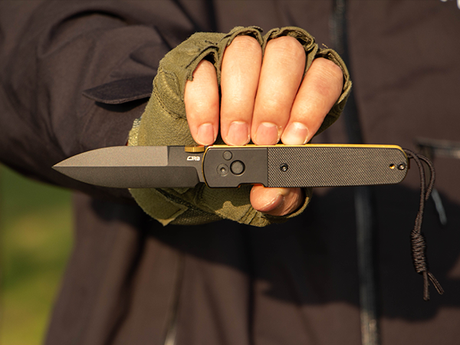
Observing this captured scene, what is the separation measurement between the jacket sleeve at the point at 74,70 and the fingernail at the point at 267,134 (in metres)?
0.28

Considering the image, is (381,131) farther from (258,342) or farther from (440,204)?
(258,342)

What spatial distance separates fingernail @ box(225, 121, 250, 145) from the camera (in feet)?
1.83

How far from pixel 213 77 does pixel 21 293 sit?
3346 mm

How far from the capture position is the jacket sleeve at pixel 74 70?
2.52 feet

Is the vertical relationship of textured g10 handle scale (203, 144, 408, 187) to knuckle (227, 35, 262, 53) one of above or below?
below

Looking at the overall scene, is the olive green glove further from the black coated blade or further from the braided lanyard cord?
the braided lanyard cord

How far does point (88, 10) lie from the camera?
0.91 m

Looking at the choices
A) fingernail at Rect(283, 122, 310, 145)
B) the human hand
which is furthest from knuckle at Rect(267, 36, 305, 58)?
fingernail at Rect(283, 122, 310, 145)

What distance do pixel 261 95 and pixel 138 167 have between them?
0.78ft

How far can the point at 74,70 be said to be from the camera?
0.84 metres

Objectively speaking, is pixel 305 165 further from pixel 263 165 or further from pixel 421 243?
pixel 421 243

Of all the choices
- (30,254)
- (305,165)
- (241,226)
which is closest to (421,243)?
(305,165)

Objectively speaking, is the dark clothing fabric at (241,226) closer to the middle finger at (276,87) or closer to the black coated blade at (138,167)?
the black coated blade at (138,167)

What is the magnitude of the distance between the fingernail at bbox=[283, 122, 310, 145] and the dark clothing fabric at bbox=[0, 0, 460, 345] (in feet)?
1.35
